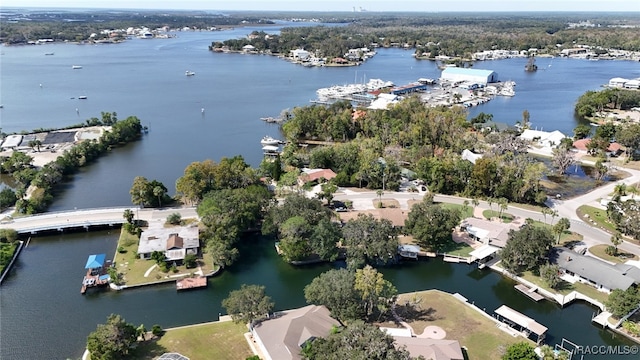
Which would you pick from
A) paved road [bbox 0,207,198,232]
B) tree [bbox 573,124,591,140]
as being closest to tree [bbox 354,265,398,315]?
paved road [bbox 0,207,198,232]

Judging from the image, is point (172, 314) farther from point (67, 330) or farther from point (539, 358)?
point (539, 358)

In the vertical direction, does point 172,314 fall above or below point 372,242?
below

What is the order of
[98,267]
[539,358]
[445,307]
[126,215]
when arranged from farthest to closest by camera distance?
[126,215]
[98,267]
[445,307]
[539,358]

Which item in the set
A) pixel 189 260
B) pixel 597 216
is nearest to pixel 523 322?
pixel 597 216

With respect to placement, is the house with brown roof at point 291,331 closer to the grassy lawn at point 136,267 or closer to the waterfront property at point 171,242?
the grassy lawn at point 136,267

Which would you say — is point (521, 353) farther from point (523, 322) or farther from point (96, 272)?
point (96, 272)

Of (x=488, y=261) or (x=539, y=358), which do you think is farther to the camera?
(x=488, y=261)

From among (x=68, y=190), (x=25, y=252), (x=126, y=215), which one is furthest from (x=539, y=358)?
(x=68, y=190)

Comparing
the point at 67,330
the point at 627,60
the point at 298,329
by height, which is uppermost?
the point at 627,60

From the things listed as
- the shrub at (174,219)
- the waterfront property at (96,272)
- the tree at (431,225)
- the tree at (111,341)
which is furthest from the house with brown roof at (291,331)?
the shrub at (174,219)
